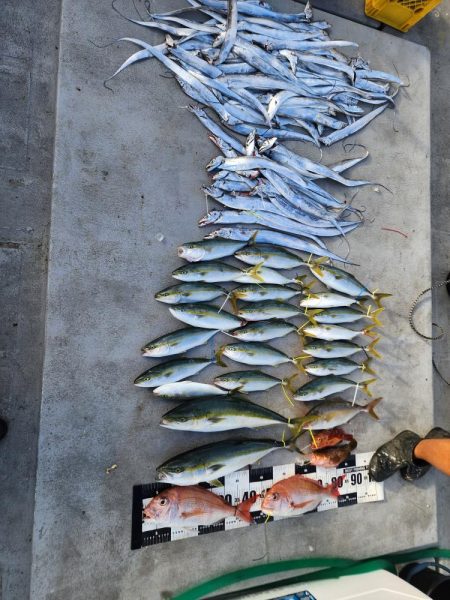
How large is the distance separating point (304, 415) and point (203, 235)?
57.8 inches

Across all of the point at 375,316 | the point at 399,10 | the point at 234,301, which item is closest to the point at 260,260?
the point at 234,301

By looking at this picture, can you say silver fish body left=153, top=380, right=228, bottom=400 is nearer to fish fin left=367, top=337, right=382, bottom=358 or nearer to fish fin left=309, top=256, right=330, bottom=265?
fish fin left=309, top=256, right=330, bottom=265

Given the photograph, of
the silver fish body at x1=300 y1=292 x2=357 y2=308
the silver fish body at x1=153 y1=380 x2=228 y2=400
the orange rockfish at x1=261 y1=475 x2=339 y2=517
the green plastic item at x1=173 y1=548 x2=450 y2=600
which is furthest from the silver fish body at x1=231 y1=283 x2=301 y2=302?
the green plastic item at x1=173 y1=548 x2=450 y2=600

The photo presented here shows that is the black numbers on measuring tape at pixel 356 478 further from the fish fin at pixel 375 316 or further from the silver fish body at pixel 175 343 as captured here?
the silver fish body at pixel 175 343

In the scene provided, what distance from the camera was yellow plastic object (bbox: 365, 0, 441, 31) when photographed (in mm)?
3201

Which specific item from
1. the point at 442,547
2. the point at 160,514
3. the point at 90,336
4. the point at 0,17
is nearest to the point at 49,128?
the point at 0,17

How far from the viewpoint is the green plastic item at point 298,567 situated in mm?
2514

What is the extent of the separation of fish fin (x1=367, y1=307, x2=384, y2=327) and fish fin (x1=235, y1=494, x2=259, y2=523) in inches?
60.9

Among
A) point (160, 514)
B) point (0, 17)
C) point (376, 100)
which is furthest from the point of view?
point (376, 100)

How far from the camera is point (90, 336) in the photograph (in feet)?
8.16

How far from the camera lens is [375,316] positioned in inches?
119

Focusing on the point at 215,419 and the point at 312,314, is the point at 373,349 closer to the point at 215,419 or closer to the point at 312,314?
the point at 312,314

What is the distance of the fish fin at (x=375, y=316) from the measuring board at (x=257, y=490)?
0.98 meters

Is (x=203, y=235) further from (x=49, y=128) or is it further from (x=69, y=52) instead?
(x=69, y=52)
